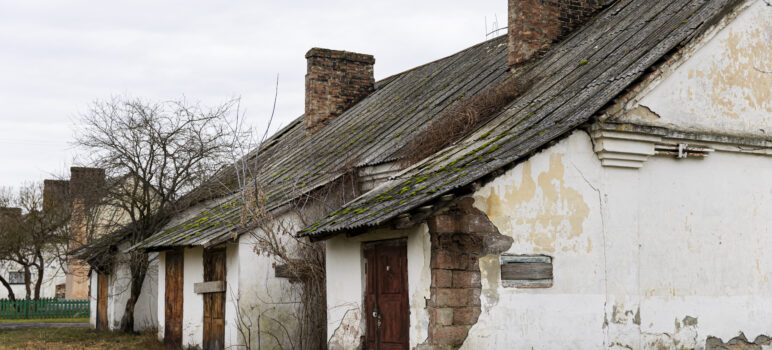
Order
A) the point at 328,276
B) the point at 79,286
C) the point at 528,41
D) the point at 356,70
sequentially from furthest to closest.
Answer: the point at 79,286
the point at 356,70
the point at 528,41
the point at 328,276

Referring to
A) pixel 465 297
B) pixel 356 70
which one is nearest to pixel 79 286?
pixel 356 70

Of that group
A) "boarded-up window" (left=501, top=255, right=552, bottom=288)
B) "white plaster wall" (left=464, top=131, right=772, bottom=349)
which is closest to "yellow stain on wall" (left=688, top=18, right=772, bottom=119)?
"white plaster wall" (left=464, top=131, right=772, bottom=349)

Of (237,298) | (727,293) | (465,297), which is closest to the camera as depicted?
(465,297)

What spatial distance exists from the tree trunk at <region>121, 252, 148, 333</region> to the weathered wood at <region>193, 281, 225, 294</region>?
5648mm

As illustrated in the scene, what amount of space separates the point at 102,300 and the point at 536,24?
14.8 meters

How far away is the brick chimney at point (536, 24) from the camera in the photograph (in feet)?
47.5

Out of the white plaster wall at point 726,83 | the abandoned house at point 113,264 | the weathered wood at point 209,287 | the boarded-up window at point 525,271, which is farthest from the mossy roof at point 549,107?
the abandoned house at point 113,264

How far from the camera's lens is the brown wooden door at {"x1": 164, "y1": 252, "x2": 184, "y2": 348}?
16.4 m

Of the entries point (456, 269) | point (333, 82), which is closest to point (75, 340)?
point (333, 82)

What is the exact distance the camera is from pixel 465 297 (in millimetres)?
9102

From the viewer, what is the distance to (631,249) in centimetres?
988

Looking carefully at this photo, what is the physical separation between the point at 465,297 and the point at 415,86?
378 inches

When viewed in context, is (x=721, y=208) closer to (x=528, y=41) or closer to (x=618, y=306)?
(x=618, y=306)

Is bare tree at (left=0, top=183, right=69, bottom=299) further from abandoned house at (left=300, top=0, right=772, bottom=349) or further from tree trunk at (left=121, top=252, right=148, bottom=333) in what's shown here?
abandoned house at (left=300, top=0, right=772, bottom=349)
